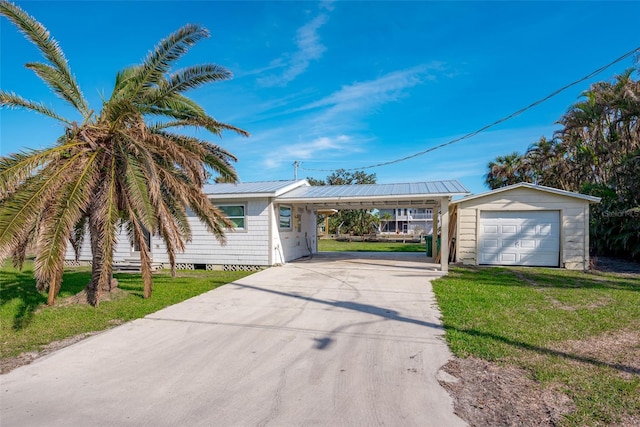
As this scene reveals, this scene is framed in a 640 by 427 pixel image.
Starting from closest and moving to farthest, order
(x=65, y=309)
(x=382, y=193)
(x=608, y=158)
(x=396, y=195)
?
(x=65, y=309) < (x=396, y=195) < (x=382, y=193) < (x=608, y=158)

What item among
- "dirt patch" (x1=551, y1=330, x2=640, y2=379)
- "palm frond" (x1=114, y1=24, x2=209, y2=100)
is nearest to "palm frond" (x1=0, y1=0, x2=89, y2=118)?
"palm frond" (x1=114, y1=24, x2=209, y2=100)

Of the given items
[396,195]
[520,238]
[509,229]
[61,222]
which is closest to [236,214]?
[396,195]

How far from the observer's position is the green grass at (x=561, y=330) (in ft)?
11.2

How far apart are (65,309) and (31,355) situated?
2290mm

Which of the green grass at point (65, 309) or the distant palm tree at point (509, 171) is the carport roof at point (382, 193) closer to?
the green grass at point (65, 309)

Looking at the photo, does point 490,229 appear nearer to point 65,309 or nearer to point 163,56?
point 163,56

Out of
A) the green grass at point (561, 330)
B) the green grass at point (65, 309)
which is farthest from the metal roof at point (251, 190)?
the green grass at point (561, 330)

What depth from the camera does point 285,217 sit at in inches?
554

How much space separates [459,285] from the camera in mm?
8945

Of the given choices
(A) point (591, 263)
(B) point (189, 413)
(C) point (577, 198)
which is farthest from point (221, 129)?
(A) point (591, 263)

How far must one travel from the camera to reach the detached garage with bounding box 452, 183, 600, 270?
12422mm

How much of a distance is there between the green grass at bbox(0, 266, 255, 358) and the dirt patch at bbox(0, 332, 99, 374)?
126 mm

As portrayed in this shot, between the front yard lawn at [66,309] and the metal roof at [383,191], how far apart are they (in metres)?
4.16

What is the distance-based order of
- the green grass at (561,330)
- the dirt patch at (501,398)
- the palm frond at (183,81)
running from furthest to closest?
the palm frond at (183,81) < the green grass at (561,330) < the dirt patch at (501,398)
